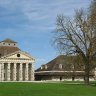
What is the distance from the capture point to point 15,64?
143250 mm

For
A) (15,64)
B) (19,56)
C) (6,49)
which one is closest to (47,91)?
(15,64)

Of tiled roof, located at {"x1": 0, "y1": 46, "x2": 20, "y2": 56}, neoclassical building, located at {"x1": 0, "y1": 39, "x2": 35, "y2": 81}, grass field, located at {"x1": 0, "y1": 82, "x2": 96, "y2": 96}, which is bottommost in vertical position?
grass field, located at {"x1": 0, "y1": 82, "x2": 96, "y2": 96}

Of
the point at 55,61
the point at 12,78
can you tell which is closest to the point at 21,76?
the point at 12,78

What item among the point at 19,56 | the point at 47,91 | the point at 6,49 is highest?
the point at 6,49

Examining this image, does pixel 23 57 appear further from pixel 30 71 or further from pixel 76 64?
pixel 76 64

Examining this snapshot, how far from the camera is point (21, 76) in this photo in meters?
142

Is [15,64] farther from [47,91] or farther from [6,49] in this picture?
[47,91]

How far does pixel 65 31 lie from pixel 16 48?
81545 mm

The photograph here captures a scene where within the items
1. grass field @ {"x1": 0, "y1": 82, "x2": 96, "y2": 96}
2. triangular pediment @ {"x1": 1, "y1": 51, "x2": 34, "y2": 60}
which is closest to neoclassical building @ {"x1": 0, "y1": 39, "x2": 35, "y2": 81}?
triangular pediment @ {"x1": 1, "y1": 51, "x2": 34, "y2": 60}

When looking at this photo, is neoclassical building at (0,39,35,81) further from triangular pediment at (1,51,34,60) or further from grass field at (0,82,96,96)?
grass field at (0,82,96,96)

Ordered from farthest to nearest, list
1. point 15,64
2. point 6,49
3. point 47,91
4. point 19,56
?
point 6,49 → point 19,56 → point 15,64 → point 47,91

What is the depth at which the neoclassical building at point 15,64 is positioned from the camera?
139750 mm

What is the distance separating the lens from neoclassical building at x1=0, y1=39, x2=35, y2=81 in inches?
5502

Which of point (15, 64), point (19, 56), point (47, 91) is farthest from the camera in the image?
point (19, 56)
